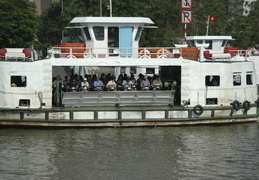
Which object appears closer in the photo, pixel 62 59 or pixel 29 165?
pixel 29 165

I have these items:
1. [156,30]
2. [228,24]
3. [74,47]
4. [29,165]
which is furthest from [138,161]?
[228,24]

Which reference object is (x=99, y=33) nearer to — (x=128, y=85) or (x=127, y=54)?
(x=127, y=54)

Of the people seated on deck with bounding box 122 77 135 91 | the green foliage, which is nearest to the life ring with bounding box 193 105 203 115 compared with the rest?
the people seated on deck with bounding box 122 77 135 91

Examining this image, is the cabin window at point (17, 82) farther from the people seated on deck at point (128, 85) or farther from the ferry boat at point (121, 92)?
the people seated on deck at point (128, 85)

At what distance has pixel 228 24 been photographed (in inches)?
2537

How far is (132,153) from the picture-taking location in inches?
907

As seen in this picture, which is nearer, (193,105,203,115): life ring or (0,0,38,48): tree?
(193,105,203,115): life ring

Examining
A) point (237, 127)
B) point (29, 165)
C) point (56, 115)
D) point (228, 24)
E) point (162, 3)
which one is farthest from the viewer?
point (228, 24)

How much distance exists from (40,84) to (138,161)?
728 cm

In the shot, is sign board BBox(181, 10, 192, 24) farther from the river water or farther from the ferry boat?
the river water

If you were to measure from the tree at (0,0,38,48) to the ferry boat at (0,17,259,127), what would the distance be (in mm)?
22383

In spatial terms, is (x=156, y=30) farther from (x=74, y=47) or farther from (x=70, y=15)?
(x=74, y=47)

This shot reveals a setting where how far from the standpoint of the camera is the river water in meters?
20.4

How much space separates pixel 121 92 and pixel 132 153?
4.86 meters
